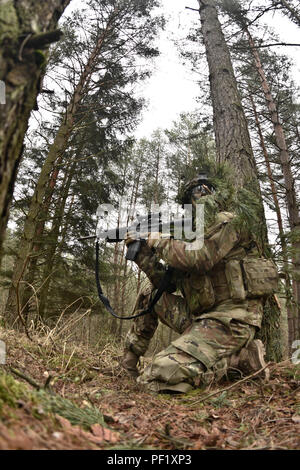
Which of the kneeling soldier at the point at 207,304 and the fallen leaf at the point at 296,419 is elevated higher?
the kneeling soldier at the point at 207,304

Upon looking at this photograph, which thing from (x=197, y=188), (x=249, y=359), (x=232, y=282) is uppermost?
(x=197, y=188)

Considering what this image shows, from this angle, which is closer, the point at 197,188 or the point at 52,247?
the point at 197,188

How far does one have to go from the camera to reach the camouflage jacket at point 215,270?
3.08 m

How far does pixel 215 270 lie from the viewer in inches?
130

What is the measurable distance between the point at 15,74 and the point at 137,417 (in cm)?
170

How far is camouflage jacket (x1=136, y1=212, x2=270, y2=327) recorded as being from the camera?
3080 mm

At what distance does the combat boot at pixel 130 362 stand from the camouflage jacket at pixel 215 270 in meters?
0.94

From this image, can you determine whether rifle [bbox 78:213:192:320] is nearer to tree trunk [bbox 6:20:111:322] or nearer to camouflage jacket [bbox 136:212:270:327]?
camouflage jacket [bbox 136:212:270:327]

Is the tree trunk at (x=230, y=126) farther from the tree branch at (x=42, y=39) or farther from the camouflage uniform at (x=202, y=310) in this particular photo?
the tree branch at (x=42, y=39)

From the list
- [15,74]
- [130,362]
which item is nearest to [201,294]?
[130,362]

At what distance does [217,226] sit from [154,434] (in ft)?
7.15
